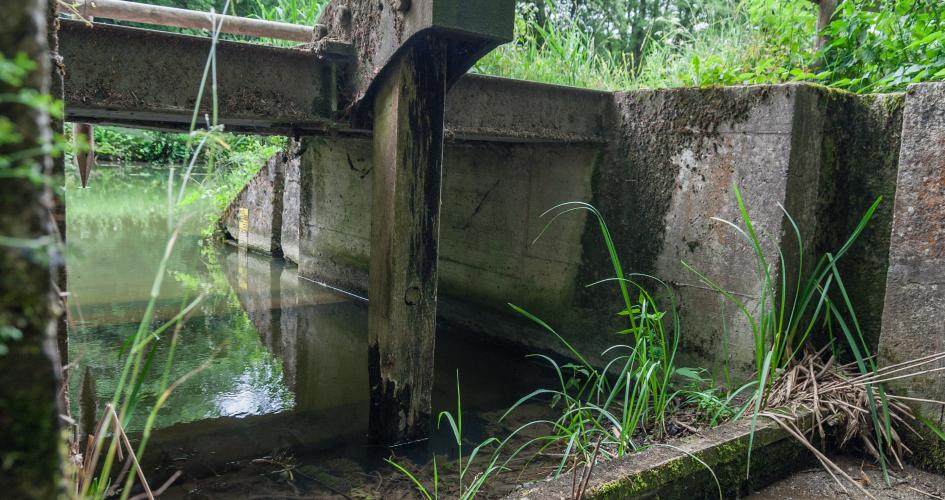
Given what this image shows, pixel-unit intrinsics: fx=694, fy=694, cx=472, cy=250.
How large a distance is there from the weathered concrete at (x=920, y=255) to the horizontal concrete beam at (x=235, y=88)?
7.71 ft

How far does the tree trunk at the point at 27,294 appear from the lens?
71cm

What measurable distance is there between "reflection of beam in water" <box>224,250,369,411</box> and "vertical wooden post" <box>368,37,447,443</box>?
1.00 meters

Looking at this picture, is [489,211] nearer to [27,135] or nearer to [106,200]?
[27,135]

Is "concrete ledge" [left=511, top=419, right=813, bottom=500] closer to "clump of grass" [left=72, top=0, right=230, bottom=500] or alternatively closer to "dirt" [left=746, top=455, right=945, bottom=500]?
"dirt" [left=746, top=455, right=945, bottom=500]

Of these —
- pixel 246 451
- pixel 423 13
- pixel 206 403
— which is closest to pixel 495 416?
pixel 246 451

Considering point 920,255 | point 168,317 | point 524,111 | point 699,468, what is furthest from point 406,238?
point 168,317

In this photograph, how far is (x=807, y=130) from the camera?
398cm

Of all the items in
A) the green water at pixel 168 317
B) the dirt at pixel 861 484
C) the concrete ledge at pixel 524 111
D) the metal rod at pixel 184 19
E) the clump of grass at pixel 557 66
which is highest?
the metal rod at pixel 184 19

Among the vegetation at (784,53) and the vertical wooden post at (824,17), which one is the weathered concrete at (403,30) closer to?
the vegetation at (784,53)

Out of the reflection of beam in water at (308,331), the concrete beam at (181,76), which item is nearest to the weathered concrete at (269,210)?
the reflection of beam in water at (308,331)

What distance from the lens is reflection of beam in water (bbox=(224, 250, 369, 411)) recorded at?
519 cm

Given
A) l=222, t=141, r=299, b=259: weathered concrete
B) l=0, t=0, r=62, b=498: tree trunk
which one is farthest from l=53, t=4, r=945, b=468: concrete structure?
l=222, t=141, r=299, b=259: weathered concrete

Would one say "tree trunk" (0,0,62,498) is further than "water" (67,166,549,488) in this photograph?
No

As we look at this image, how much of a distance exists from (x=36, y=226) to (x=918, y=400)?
136 inches
